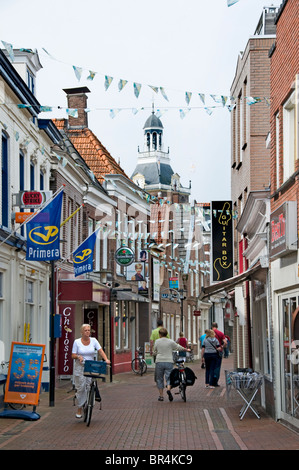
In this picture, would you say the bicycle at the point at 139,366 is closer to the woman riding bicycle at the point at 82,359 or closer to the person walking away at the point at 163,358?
the person walking away at the point at 163,358

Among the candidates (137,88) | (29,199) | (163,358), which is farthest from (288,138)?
(29,199)

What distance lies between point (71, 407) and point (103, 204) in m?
16.1

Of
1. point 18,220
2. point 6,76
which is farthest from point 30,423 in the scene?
point 6,76

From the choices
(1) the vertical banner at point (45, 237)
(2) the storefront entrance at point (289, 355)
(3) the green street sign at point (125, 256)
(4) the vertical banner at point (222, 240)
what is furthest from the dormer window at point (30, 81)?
(3) the green street sign at point (125, 256)

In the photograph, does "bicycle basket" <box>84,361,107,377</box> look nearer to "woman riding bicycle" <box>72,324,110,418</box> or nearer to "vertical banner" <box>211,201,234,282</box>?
"woman riding bicycle" <box>72,324,110,418</box>

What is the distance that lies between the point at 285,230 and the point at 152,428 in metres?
3.85

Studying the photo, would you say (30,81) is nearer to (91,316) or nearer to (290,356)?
(91,316)

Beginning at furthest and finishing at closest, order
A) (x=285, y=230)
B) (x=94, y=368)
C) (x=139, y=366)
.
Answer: (x=139, y=366)
(x=94, y=368)
(x=285, y=230)

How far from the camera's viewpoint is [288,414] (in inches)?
522

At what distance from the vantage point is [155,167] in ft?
472

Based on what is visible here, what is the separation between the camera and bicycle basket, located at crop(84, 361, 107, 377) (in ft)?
46.6

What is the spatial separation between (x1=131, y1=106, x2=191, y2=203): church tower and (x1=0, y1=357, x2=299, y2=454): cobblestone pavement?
397 feet

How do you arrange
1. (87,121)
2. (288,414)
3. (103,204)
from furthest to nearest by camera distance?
1. (87,121)
2. (103,204)
3. (288,414)
